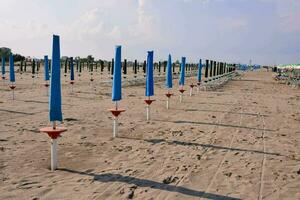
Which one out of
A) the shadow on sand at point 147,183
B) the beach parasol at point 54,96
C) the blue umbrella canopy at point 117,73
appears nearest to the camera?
the shadow on sand at point 147,183

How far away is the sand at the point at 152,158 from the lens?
508 cm

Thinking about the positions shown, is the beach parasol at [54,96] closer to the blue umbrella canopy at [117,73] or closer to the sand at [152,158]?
the sand at [152,158]

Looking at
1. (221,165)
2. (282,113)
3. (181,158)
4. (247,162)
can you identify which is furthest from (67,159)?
(282,113)

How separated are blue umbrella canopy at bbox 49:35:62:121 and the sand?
3.18ft

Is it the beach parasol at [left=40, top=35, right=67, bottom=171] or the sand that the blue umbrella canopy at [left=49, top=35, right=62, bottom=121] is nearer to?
the beach parasol at [left=40, top=35, right=67, bottom=171]

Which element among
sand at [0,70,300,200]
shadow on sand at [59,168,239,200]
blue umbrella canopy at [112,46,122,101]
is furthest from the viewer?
blue umbrella canopy at [112,46,122,101]

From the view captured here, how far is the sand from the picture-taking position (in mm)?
5078

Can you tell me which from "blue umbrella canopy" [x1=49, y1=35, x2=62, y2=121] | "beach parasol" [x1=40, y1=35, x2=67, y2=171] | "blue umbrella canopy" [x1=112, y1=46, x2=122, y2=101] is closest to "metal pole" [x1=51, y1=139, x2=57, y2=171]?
"beach parasol" [x1=40, y1=35, x2=67, y2=171]

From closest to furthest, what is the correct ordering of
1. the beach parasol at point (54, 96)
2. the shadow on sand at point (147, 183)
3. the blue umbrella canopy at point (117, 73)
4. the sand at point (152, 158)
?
1. the shadow on sand at point (147, 183)
2. the sand at point (152, 158)
3. the beach parasol at point (54, 96)
4. the blue umbrella canopy at point (117, 73)

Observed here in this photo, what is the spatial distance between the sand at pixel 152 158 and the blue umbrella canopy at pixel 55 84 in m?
0.97

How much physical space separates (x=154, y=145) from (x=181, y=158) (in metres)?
1.16

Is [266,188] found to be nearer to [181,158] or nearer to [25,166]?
[181,158]

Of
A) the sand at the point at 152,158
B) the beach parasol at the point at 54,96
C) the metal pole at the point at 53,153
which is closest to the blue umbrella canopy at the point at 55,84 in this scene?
the beach parasol at the point at 54,96

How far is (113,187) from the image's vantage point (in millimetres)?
5156
